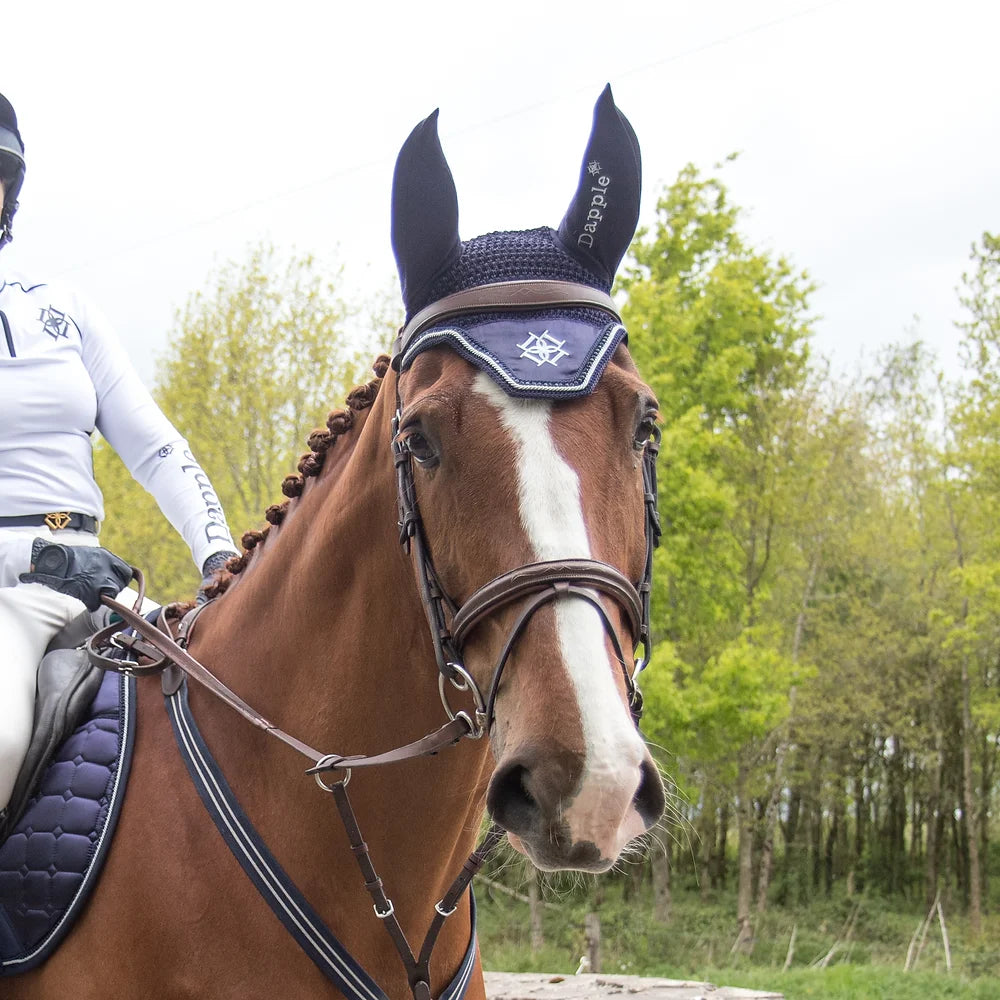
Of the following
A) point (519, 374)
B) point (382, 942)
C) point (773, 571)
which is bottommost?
point (382, 942)

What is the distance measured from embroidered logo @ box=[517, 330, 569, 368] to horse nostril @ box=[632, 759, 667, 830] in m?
0.72

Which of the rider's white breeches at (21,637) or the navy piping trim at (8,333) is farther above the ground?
the navy piping trim at (8,333)

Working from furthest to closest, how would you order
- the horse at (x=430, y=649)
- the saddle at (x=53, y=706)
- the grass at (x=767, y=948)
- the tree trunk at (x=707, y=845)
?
the tree trunk at (x=707, y=845)
the grass at (x=767, y=948)
the saddle at (x=53, y=706)
the horse at (x=430, y=649)

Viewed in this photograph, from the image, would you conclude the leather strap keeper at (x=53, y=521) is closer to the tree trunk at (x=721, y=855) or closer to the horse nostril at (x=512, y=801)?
the horse nostril at (x=512, y=801)

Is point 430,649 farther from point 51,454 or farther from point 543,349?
point 51,454

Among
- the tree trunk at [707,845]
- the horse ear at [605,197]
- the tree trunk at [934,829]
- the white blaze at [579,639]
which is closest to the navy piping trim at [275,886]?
the white blaze at [579,639]

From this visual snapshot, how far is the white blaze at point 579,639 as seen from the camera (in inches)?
61.7

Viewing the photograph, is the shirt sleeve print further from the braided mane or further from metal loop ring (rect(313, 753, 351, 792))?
metal loop ring (rect(313, 753, 351, 792))

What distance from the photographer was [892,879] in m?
27.0

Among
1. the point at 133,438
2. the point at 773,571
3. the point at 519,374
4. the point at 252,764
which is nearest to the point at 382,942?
the point at 252,764

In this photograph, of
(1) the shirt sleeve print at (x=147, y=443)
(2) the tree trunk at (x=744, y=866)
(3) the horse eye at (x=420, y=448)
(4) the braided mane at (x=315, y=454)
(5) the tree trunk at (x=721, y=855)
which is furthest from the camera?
(5) the tree trunk at (x=721, y=855)

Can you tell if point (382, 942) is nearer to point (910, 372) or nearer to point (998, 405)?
point (998, 405)

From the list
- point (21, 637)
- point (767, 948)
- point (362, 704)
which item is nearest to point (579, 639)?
point (362, 704)

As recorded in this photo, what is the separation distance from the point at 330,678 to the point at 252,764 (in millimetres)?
271
